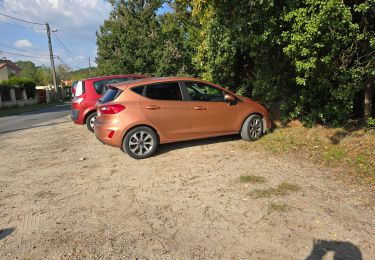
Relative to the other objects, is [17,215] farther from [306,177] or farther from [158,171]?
[306,177]

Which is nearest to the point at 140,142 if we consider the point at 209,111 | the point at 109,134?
the point at 109,134

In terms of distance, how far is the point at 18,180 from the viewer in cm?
607

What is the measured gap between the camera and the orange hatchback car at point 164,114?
270 inches

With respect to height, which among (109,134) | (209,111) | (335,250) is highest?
(209,111)

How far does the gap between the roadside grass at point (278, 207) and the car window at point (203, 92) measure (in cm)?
356

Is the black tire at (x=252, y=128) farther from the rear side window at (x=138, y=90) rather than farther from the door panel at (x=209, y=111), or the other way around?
the rear side window at (x=138, y=90)

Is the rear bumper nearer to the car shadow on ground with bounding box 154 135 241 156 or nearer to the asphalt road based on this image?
the car shadow on ground with bounding box 154 135 241 156

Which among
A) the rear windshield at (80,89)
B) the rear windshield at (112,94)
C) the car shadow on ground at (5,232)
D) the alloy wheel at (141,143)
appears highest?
the rear windshield at (80,89)

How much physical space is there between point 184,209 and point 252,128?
4.05 meters

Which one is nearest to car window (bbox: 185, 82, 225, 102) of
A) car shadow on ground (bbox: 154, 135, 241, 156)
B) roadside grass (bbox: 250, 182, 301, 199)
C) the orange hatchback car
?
the orange hatchback car

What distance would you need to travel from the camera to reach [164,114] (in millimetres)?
7086

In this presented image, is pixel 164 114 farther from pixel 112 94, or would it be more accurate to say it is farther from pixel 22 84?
pixel 22 84

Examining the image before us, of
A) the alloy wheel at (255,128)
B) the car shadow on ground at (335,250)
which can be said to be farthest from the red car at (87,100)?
the car shadow on ground at (335,250)

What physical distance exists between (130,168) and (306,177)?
10.5 feet
